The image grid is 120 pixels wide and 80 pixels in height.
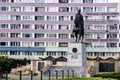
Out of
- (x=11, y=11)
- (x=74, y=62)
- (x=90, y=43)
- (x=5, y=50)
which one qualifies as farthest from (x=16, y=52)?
(x=74, y=62)

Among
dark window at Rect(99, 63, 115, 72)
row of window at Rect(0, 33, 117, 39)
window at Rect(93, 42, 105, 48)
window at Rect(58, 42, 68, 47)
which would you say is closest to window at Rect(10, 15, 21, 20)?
row of window at Rect(0, 33, 117, 39)

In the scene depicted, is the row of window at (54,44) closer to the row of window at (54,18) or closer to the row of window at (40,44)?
the row of window at (40,44)

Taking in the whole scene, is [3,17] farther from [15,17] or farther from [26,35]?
[26,35]

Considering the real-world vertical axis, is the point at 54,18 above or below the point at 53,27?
above

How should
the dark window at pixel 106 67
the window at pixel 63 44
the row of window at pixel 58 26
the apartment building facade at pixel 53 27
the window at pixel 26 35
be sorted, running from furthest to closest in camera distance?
1. the window at pixel 26 35
2. the row of window at pixel 58 26
3. the apartment building facade at pixel 53 27
4. the window at pixel 63 44
5. the dark window at pixel 106 67

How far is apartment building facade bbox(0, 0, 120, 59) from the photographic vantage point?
131m

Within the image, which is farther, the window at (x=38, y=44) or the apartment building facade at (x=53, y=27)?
the window at (x=38, y=44)

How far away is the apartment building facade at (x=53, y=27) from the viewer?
130875mm

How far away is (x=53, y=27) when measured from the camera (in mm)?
131125

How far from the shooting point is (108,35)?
131 m

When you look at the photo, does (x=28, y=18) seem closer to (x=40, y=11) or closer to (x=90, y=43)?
(x=40, y=11)

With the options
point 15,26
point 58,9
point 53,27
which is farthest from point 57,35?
point 15,26

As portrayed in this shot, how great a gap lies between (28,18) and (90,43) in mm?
18229

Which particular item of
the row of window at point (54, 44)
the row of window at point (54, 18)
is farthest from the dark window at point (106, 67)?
the row of window at point (54, 18)
